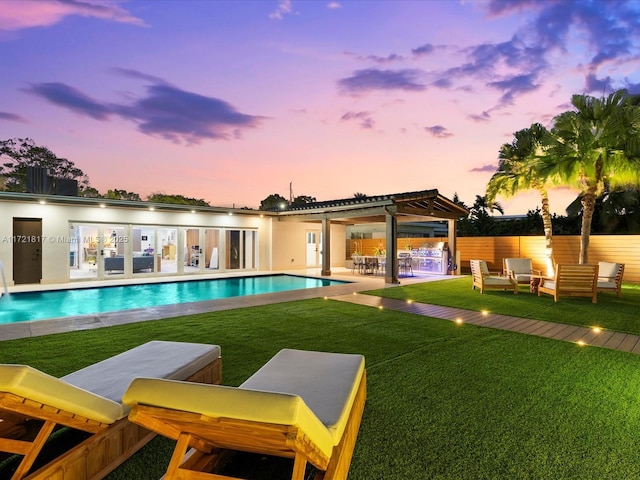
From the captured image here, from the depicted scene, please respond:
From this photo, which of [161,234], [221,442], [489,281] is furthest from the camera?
[161,234]

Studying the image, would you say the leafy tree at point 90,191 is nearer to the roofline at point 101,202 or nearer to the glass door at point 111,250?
the glass door at point 111,250

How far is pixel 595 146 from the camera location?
10664 mm

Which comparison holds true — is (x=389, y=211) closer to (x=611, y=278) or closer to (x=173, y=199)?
(x=611, y=278)

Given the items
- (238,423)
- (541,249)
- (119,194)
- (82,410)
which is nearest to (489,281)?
(541,249)

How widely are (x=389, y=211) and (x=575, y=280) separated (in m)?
5.80

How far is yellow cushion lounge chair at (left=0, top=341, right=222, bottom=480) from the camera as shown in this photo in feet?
5.30

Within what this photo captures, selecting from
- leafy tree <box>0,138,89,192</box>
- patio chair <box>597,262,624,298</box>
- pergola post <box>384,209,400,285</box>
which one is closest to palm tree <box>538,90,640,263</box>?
patio chair <box>597,262,624,298</box>

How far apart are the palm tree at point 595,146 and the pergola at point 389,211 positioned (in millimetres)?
3998

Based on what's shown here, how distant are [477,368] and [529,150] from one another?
1235 cm

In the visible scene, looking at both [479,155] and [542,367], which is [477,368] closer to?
[542,367]

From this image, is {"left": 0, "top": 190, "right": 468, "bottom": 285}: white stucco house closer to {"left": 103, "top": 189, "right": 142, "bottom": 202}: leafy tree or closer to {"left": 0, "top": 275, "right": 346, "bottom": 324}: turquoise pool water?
{"left": 0, "top": 275, "right": 346, "bottom": 324}: turquoise pool water

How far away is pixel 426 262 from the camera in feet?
56.2

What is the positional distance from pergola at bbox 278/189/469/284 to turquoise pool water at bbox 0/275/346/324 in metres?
2.68

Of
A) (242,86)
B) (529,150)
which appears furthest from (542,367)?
(242,86)
